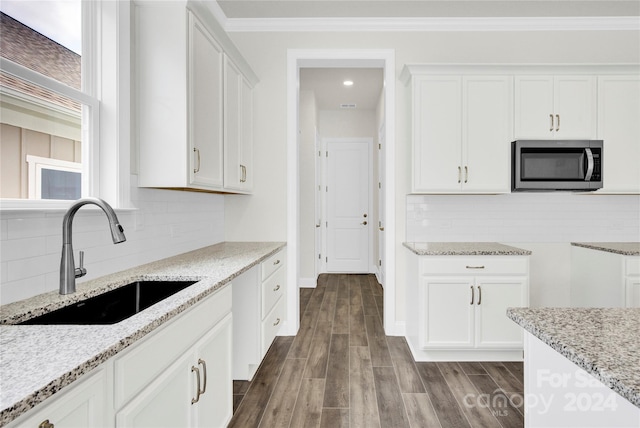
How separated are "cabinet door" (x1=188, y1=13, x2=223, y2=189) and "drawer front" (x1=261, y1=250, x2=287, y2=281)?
0.64 metres

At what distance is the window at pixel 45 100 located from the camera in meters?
1.27

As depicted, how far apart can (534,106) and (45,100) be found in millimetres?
3209

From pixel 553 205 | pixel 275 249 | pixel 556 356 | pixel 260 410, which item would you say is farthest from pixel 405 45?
pixel 260 410

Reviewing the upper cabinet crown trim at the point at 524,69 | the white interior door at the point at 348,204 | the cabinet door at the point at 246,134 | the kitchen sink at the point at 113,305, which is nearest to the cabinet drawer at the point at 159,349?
the kitchen sink at the point at 113,305

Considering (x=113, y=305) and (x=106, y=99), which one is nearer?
(x=113, y=305)

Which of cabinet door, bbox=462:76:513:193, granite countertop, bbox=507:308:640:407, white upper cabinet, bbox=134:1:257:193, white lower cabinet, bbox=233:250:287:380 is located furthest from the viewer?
cabinet door, bbox=462:76:513:193

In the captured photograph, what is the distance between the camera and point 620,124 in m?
2.74

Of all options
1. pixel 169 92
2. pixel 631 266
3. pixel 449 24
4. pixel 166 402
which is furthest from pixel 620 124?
pixel 166 402

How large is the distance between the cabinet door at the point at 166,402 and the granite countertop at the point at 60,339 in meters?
0.20

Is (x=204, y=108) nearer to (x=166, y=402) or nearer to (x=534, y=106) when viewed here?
(x=166, y=402)

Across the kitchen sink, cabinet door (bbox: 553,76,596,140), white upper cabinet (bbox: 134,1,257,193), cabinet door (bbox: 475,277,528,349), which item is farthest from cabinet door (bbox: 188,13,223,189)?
cabinet door (bbox: 553,76,596,140)

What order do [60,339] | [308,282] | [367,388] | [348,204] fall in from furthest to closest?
[348,204] → [308,282] → [367,388] → [60,339]

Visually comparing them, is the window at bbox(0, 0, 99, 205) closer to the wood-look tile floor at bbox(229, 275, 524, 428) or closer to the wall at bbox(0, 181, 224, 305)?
Answer: the wall at bbox(0, 181, 224, 305)

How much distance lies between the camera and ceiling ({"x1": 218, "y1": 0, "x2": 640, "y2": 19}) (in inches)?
111
